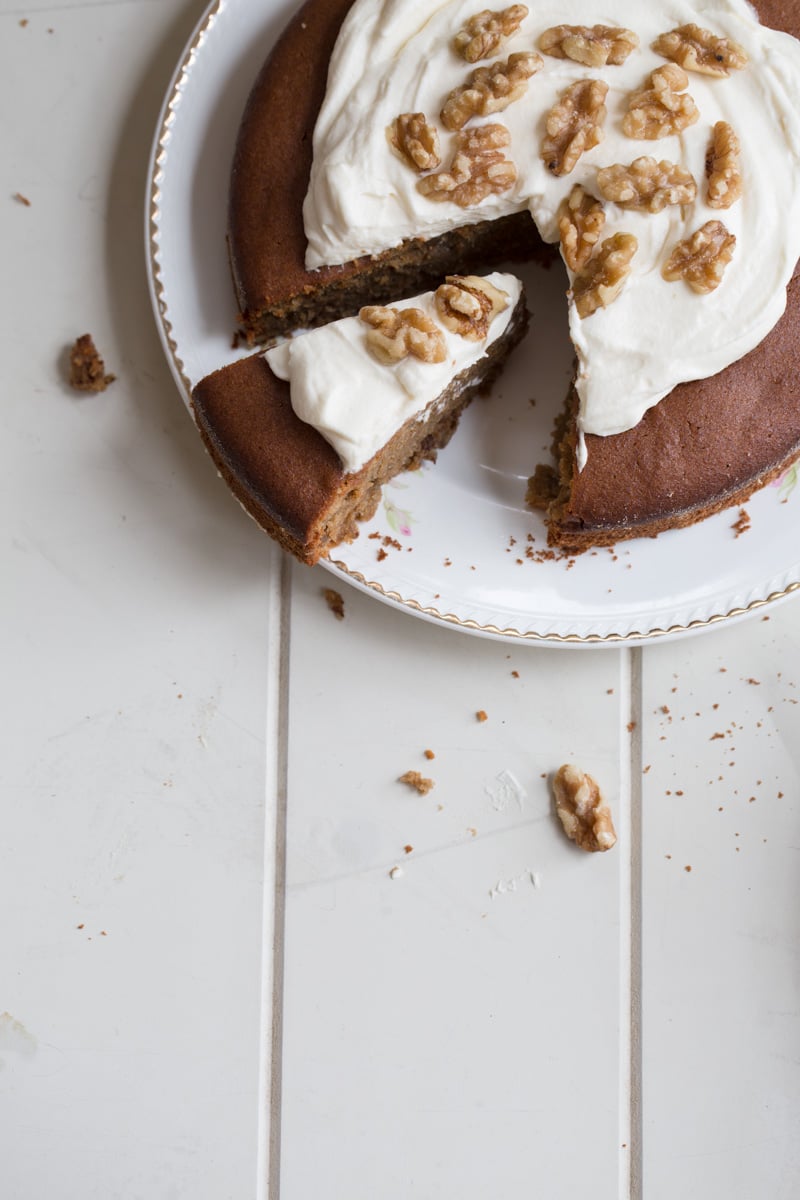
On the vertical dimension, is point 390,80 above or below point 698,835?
above

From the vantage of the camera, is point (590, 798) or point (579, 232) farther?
point (590, 798)

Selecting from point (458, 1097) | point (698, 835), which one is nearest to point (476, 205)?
point (698, 835)

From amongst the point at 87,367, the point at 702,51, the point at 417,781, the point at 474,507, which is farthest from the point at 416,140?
the point at 417,781

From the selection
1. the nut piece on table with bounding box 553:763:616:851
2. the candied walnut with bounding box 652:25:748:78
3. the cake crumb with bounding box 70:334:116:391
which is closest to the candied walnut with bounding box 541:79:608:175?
the candied walnut with bounding box 652:25:748:78

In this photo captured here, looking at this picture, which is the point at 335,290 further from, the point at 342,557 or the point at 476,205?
the point at 342,557

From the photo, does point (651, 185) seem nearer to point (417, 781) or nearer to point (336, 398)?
point (336, 398)

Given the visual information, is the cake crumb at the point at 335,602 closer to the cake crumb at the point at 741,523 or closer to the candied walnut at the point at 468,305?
the candied walnut at the point at 468,305

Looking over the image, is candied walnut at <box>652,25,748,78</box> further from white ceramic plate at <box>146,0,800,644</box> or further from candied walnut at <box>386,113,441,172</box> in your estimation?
white ceramic plate at <box>146,0,800,644</box>
